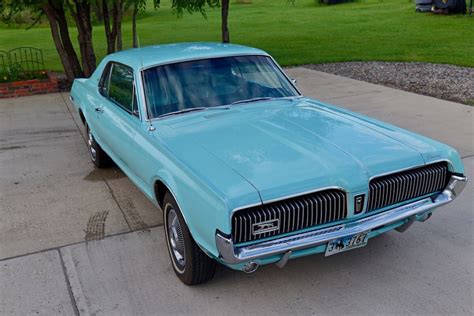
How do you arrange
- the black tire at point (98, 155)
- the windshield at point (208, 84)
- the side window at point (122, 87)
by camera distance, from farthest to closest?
the black tire at point (98, 155)
the side window at point (122, 87)
the windshield at point (208, 84)

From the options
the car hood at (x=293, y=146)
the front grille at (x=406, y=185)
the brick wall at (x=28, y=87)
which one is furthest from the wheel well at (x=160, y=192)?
the brick wall at (x=28, y=87)

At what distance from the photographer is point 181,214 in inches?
129

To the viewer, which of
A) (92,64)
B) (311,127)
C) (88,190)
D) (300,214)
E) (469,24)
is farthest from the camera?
(469,24)

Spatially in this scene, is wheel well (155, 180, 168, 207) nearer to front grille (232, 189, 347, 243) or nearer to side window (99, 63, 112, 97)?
front grille (232, 189, 347, 243)

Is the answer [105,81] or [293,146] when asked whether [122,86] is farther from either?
[293,146]

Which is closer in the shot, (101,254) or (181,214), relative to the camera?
(181,214)

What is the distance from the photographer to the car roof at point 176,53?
4438 mm

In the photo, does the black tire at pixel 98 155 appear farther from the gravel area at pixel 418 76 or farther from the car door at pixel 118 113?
the gravel area at pixel 418 76

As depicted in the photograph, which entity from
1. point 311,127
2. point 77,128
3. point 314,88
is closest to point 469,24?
point 314,88

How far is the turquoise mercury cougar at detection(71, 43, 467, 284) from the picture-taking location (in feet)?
9.39

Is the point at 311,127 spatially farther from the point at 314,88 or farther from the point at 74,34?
the point at 74,34

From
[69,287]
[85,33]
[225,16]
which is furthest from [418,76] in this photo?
[69,287]

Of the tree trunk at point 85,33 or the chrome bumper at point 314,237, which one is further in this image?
the tree trunk at point 85,33

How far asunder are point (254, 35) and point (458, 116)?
13.5 m
